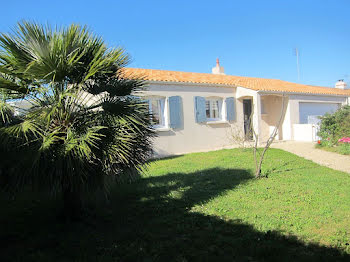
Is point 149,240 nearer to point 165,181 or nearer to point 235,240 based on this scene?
point 235,240

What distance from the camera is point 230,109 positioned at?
541 inches

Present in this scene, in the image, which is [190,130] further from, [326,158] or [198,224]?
[198,224]

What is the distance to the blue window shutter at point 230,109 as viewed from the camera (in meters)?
13.6

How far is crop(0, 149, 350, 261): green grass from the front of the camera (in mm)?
3166

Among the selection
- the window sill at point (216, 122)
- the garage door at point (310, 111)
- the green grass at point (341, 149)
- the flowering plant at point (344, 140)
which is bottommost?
the green grass at point (341, 149)

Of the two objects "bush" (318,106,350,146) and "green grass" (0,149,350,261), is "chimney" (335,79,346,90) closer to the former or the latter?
"bush" (318,106,350,146)

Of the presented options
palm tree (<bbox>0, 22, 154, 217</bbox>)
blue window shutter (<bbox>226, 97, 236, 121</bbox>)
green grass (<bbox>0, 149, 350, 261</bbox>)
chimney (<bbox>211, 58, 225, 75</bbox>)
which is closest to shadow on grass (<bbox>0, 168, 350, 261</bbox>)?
green grass (<bbox>0, 149, 350, 261</bbox>)

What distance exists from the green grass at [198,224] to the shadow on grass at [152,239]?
0.01m

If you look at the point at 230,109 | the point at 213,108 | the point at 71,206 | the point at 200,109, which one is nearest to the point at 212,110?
the point at 213,108

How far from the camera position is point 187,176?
7.39 m

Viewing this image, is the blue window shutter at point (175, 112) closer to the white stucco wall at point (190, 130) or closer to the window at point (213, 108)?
the white stucco wall at point (190, 130)

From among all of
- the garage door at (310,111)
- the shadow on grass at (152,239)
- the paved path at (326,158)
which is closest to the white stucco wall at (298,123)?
the garage door at (310,111)

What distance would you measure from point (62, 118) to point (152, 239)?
2.33 m

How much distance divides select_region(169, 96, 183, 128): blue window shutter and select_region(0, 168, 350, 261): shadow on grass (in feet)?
21.7
